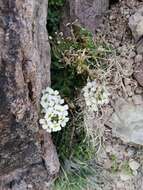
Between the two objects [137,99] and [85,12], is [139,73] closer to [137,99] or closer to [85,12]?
[137,99]

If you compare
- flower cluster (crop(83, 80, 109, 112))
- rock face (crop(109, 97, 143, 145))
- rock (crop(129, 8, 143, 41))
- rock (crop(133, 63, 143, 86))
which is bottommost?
rock face (crop(109, 97, 143, 145))

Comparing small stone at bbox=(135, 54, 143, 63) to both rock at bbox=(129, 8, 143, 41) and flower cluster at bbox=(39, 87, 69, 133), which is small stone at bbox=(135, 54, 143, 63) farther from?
flower cluster at bbox=(39, 87, 69, 133)

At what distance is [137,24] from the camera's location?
2525 millimetres

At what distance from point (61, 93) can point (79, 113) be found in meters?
0.18

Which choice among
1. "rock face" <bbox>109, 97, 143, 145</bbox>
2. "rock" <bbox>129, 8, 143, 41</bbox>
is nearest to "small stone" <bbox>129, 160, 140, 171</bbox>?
"rock face" <bbox>109, 97, 143, 145</bbox>

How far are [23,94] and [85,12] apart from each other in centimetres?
79

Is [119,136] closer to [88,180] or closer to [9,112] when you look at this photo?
[88,180]

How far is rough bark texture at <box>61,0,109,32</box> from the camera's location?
8.19 feet

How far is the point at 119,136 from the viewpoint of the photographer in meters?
2.59

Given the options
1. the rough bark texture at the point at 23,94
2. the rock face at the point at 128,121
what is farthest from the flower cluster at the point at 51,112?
the rock face at the point at 128,121

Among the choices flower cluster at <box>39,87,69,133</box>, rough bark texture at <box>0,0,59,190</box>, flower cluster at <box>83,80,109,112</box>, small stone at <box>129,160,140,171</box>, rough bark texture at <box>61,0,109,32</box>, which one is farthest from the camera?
small stone at <box>129,160,140,171</box>

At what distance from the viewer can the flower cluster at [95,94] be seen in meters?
2.38

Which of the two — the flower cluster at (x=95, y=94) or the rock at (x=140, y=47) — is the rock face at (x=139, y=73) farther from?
the flower cluster at (x=95, y=94)

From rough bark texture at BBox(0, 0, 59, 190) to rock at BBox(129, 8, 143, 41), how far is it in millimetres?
608
